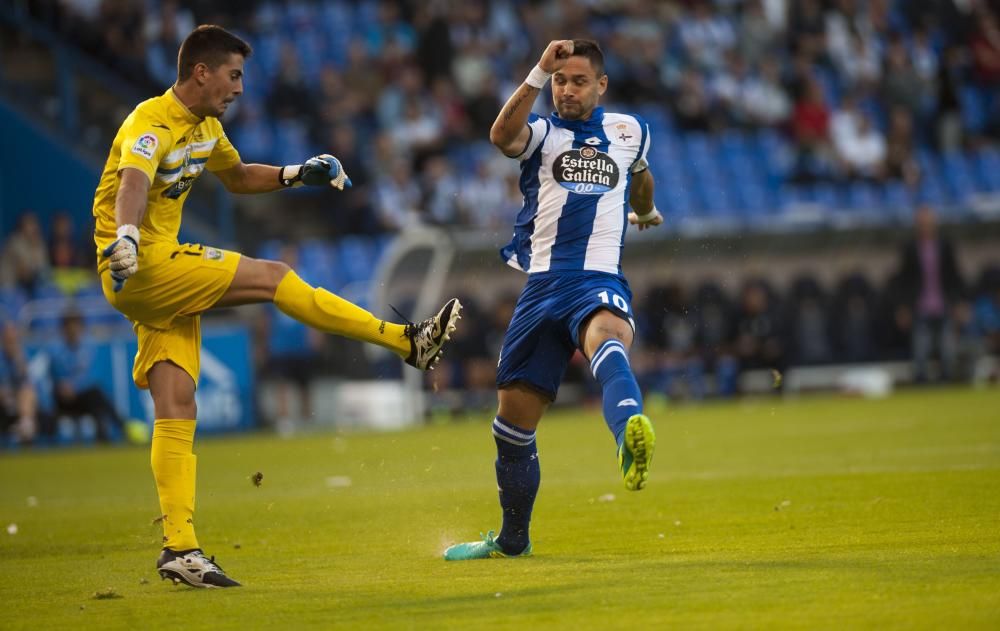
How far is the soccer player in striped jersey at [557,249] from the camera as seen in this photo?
25.0 ft

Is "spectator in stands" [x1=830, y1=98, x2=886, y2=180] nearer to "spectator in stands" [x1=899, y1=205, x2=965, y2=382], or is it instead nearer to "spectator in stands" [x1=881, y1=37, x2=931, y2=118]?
"spectator in stands" [x1=881, y1=37, x2=931, y2=118]

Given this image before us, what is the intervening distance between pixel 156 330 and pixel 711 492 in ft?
15.0

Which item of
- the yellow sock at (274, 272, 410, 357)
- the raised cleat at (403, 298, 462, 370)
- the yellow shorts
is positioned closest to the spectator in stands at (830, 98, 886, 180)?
the raised cleat at (403, 298, 462, 370)

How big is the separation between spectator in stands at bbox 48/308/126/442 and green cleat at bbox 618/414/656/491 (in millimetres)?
13802

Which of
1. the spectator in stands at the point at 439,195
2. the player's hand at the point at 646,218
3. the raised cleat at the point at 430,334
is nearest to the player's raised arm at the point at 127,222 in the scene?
the raised cleat at the point at 430,334

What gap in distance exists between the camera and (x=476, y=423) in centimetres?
1948

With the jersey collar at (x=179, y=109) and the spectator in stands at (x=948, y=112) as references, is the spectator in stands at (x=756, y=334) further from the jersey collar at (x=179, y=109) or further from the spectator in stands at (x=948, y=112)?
the jersey collar at (x=179, y=109)

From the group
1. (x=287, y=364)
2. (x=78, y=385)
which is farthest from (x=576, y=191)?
(x=287, y=364)

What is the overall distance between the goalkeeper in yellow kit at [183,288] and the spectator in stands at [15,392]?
12.1 metres

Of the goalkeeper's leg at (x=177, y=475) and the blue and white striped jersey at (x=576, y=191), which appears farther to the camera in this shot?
the blue and white striped jersey at (x=576, y=191)

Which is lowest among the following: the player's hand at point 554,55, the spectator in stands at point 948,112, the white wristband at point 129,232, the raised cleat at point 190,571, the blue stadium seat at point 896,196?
the raised cleat at point 190,571

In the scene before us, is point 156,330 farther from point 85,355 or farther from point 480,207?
point 480,207

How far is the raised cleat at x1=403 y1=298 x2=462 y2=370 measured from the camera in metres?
7.66

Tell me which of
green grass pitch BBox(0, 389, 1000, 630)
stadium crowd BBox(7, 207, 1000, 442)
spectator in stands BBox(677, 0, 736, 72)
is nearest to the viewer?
green grass pitch BBox(0, 389, 1000, 630)
